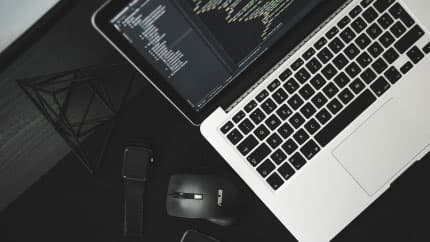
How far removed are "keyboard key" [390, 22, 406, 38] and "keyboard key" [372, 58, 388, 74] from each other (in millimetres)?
60

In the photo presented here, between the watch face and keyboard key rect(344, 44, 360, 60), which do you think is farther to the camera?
the watch face

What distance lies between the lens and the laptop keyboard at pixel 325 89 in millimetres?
870

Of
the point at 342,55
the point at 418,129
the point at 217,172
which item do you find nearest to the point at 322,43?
the point at 342,55

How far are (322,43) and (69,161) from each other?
652 mm

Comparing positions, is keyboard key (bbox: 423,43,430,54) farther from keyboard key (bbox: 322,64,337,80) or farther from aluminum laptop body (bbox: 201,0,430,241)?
keyboard key (bbox: 322,64,337,80)

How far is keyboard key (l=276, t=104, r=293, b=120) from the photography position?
88 centimetres

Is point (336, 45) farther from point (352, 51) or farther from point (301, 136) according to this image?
point (301, 136)

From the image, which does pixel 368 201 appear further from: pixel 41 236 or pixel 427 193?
pixel 41 236

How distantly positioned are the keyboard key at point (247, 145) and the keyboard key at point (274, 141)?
0.03 m

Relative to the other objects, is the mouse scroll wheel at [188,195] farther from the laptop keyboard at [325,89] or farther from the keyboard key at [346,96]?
the keyboard key at [346,96]

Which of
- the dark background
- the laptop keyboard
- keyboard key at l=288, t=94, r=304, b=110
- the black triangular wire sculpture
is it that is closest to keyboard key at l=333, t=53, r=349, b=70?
the laptop keyboard

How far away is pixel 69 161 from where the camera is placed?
1.03 m

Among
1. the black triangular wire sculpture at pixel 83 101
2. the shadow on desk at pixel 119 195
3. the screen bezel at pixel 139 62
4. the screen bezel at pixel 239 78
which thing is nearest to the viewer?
the screen bezel at pixel 139 62

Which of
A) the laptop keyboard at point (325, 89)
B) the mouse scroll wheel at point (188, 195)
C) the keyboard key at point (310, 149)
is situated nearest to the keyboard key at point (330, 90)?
the laptop keyboard at point (325, 89)
